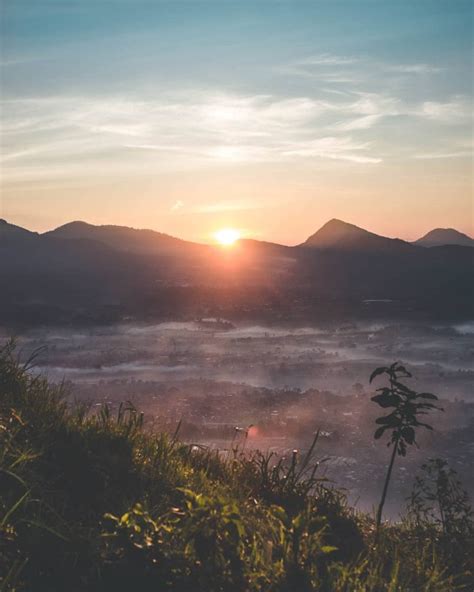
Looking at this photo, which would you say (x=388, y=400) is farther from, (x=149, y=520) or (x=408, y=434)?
(x=149, y=520)

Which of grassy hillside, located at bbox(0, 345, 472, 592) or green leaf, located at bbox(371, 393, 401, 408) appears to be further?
green leaf, located at bbox(371, 393, 401, 408)

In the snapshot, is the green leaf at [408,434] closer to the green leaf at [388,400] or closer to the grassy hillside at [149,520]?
the green leaf at [388,400]

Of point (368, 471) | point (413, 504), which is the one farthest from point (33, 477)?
point (368, 471)

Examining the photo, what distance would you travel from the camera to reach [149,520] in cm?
377

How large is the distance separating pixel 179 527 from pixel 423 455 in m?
101

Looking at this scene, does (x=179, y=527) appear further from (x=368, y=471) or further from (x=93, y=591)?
(x=368, y=471)

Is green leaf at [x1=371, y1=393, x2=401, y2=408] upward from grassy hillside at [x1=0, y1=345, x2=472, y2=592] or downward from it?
upward

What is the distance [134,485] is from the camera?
4738 mm

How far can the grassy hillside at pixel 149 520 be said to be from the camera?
3650mm

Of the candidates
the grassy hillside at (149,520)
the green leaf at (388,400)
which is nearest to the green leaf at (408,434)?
the green leaf at (388,400)

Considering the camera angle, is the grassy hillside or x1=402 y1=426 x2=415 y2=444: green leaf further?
x1=402 y1=426 x2=415 y2=444: green leaf

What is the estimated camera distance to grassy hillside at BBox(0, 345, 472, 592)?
3650mm

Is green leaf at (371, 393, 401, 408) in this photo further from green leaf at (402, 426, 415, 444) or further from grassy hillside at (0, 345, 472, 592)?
grassy hillside at (0, 345, 472, 592)

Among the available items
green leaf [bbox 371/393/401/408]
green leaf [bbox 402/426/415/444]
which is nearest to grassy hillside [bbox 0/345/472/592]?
green leaf [bbox 402/426/415/444]
